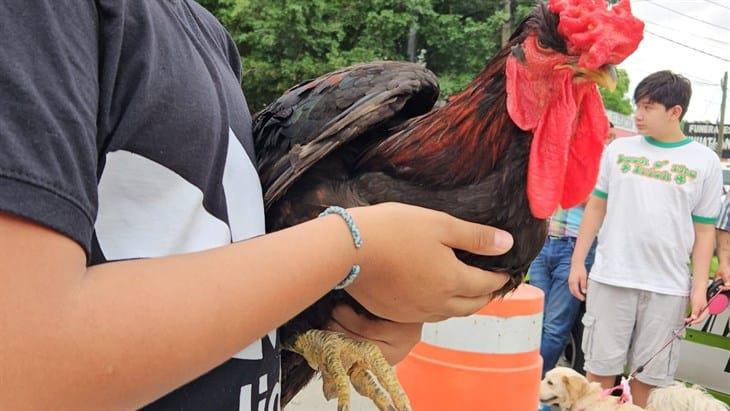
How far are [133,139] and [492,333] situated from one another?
7.66 ft

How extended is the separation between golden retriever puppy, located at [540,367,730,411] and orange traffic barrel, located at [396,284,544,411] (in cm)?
85

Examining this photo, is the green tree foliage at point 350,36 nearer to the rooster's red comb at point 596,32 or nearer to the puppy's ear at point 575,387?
the puppy's ear at point 575,387

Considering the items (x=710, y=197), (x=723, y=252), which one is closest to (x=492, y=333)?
(x=710, y=197)

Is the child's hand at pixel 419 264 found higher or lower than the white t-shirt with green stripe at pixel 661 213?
higher

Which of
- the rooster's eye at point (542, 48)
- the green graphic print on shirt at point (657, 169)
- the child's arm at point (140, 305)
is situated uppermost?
the rooster's eye at point (542, 48)

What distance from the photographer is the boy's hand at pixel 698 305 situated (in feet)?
12.5

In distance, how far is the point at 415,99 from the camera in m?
1.49

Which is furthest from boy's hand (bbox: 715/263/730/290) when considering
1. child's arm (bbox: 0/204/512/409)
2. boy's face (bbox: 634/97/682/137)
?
child's arm (bbox: 0/204/512/409)

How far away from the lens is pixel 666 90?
401 centimetres

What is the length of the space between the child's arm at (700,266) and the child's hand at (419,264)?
3130mm

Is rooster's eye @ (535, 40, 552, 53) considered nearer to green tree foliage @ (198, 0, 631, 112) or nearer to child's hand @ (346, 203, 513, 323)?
child's hand @ (346, 203, 513, 323)

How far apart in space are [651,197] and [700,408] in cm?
131

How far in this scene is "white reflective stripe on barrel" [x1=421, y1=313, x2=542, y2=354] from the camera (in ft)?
9.16

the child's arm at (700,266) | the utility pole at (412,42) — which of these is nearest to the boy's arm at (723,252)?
the child's arm at (700,266)
